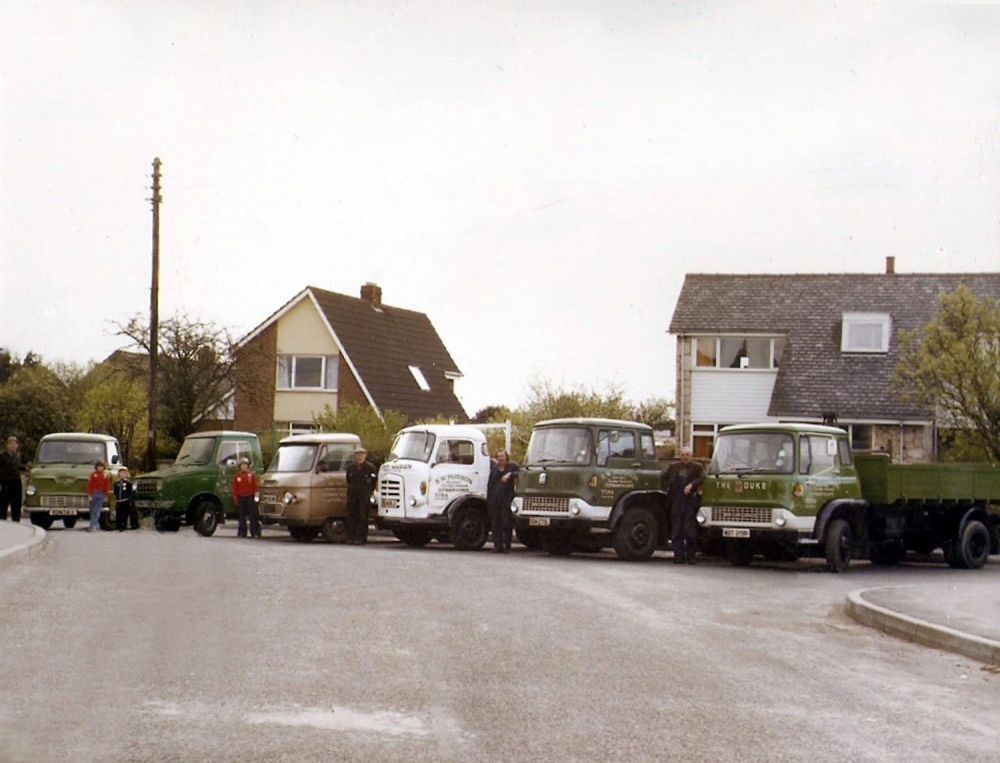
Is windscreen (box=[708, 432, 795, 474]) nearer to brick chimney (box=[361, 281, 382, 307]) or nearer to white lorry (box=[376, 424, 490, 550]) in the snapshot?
white lorry (box=[376, 424, 490, 550])

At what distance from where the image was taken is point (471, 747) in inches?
312

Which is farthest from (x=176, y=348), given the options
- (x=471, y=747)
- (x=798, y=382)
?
(x=471, y=747)

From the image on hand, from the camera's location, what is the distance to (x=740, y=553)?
78.9 feet

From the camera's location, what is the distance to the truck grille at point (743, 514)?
885 inches

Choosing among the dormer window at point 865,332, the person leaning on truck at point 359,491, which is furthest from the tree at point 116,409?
the person leaning on truck at point 359,491

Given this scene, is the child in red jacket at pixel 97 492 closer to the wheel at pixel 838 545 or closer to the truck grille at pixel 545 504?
the truck grille at pixel 545 504

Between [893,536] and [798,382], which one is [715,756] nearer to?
[893,536]

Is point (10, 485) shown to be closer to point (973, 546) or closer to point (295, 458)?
point (295, 458)

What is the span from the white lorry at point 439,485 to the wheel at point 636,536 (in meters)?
3.52

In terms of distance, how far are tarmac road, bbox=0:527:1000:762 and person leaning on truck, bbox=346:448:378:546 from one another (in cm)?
875

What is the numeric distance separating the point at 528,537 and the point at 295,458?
5.01 m

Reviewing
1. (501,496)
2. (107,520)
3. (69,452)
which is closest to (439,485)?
(501,496)

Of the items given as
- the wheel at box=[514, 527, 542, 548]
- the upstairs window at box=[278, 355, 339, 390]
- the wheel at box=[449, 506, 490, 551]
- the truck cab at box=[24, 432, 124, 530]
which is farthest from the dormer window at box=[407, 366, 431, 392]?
the wheel at box=[449, 506, 490, 551]

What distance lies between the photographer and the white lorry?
87.8 ft
